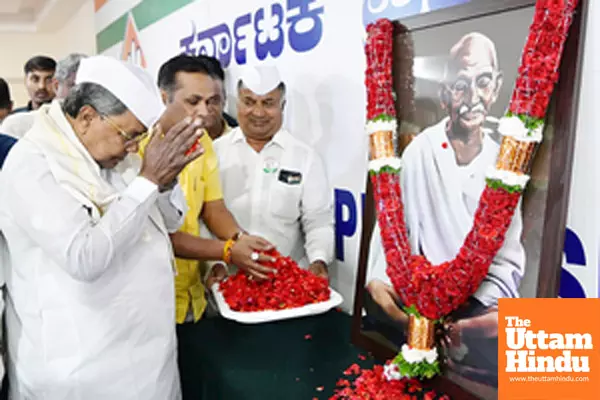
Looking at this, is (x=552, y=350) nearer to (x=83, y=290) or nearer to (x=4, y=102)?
(x=83, y=290)

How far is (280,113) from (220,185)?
40 cm

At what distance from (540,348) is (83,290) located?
111cm

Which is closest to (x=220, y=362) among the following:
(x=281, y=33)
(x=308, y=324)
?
(x=308, y=324)

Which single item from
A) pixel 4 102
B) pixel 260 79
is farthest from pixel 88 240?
pixel 4 102

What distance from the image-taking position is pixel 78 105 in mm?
1427

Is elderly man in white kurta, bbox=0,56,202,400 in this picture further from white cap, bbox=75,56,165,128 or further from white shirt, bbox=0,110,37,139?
white shirt, bbox=0,110,37,139

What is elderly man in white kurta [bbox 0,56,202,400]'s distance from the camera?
130 cm

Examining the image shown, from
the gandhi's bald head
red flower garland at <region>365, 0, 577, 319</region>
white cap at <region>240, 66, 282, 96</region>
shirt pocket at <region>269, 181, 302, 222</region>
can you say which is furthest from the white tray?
white cap at <region>240, 66, 282, 96</region>

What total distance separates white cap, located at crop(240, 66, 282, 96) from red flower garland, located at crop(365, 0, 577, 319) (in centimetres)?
72

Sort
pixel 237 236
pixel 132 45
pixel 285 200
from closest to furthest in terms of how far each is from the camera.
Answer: pixel 237 236 < pixel 285 200 < pixel 132 45

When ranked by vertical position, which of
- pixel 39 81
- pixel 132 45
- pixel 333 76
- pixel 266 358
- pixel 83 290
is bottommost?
pixel 266 358

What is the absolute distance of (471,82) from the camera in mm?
1302

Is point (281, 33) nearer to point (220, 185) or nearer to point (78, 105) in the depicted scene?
point (220, 185)

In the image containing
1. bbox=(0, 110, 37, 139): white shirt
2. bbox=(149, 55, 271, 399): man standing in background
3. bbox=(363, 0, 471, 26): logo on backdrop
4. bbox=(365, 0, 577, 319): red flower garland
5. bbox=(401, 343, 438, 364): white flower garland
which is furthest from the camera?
bbox=(0, 110, 37, 139): white shirt
